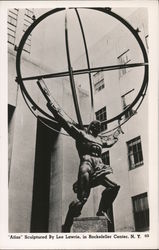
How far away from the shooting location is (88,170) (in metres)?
6.54

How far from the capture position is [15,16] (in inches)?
369

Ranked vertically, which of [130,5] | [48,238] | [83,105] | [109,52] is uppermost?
[109,52]

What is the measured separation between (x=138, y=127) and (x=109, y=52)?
3260mm

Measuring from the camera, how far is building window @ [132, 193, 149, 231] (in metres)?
9.05

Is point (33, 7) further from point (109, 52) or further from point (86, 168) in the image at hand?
point (109, 52)

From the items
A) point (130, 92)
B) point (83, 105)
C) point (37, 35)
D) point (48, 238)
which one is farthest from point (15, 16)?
point (48, 238)

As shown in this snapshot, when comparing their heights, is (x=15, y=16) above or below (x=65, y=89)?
above

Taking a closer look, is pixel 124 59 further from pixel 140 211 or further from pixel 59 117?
pixel 59 117

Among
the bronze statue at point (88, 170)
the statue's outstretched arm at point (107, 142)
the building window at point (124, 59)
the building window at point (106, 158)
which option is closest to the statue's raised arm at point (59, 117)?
the bronze statue at point (88, 170)

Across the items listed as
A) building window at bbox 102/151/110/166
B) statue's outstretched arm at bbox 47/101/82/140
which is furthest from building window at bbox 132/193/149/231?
statue's outstretched arm at bbox 47/101/82/140

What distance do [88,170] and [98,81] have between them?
674 cm

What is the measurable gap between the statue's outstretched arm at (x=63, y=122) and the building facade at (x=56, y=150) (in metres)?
1.54

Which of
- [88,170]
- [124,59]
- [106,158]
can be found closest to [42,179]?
[106,158]

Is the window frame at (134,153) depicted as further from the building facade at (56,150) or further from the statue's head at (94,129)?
the statue's head at (94,129)
